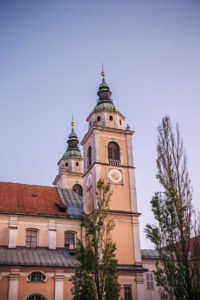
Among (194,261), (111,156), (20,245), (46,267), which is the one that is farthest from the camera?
(111,156)

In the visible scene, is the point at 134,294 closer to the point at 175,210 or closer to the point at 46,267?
the point at 46,267

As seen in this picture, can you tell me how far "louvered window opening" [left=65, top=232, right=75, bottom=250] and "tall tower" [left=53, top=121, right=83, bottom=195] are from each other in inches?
556

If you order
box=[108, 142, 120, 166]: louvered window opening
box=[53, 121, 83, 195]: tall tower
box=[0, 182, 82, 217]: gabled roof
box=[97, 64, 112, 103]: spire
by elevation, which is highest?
box=[97, 64, 112, 103]: spire

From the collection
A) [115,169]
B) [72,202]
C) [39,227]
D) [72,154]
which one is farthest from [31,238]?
[72,154]

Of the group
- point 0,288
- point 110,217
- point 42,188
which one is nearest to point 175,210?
point 110,217

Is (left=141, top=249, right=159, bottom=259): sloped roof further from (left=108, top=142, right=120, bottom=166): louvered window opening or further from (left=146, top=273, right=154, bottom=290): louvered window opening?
(left=108, top=142, right=120, bottom=166): louvered window opening

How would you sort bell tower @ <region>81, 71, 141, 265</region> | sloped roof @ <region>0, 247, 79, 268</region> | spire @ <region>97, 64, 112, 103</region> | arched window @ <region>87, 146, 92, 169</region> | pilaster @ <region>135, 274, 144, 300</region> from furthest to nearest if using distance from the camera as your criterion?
spire @ <region>97, 64, 112, 103</region> < arched window @ <region>87, 146, 92, 169</region> < bell tower @ <region>81, 71, 141, 265</region> < pilaster @ <region>135, 274, 144, 300</region> < sloped roof @ <region>0, 247, 79, 268</region>

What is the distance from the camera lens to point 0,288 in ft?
80.0

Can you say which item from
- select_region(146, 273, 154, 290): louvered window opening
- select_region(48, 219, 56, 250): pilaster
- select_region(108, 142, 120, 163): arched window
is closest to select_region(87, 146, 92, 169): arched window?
select_region(108, 142, 120, 163): arched window

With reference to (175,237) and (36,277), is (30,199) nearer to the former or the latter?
(36,277)

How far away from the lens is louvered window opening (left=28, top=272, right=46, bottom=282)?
2548 centimetres

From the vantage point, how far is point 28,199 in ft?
104

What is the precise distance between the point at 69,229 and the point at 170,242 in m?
14.2

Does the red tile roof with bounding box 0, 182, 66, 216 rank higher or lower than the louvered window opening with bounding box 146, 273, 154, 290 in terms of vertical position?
higher
